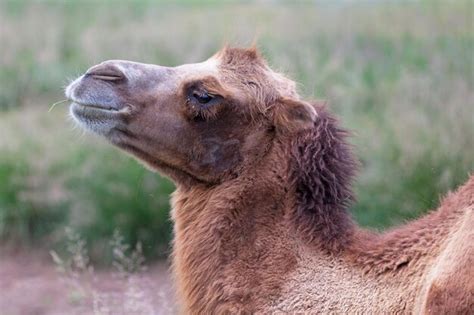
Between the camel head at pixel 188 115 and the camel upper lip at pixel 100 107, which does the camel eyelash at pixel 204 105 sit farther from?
the camel upper lip at pixel 100 107

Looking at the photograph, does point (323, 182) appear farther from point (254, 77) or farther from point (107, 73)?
point (107, 73)

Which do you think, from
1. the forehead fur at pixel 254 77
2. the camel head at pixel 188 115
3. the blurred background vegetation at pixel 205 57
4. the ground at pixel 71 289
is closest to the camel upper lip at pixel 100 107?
the camel head at pixel 188 115

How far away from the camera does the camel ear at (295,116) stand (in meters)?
5.07

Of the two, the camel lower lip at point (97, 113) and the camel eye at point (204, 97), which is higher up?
the camel eye at point (204, 97)

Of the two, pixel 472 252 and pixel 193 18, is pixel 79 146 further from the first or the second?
pixel 193 18

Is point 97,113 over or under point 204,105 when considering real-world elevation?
under

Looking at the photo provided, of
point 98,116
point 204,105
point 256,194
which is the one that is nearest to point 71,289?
point 98,116

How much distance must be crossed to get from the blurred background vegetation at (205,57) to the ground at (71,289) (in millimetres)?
241

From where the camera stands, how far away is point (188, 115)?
204 inches

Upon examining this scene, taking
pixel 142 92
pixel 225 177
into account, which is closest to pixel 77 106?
pixel 142 92

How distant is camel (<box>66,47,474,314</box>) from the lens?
454 cm

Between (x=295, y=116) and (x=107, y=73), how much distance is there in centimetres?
96

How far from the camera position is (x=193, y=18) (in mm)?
18656

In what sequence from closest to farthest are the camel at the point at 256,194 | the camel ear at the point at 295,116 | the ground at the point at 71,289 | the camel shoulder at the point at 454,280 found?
the camel shoulder at the point at 454,280
the camel at the point at 256,194
the camel ear at the point at 295,116
the ground at the point at 71,289
